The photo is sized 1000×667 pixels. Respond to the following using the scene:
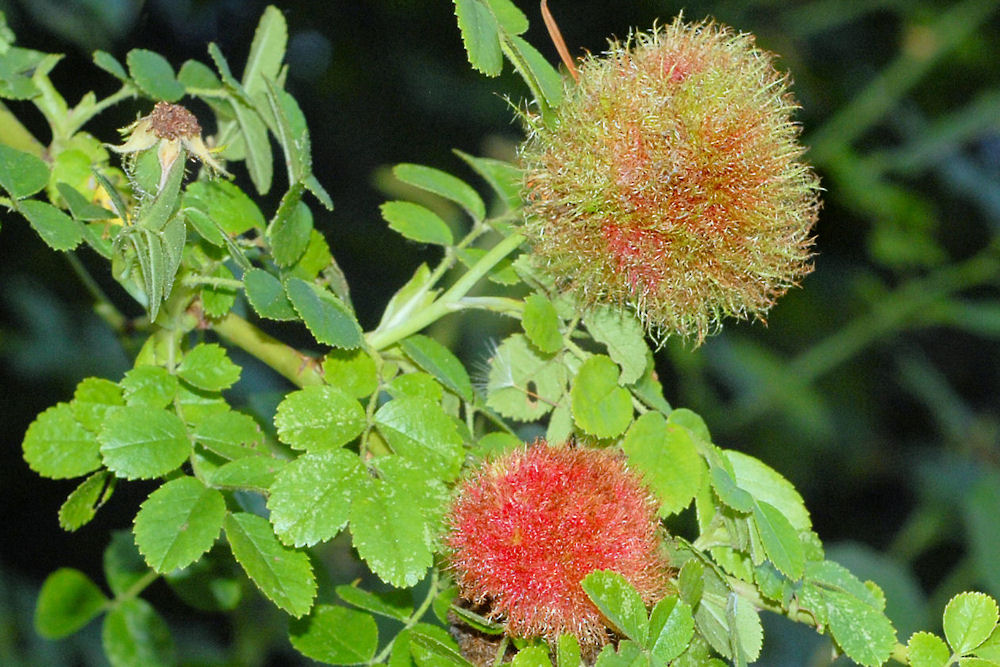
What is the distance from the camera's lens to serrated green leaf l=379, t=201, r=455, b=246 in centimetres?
133

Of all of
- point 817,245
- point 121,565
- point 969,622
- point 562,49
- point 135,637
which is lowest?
point 135,637

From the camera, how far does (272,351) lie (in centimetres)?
125

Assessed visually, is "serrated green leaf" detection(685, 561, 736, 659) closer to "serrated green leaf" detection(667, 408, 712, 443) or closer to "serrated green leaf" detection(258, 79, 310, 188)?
"serrated green leaf" detection(667, 408, 712, 443)

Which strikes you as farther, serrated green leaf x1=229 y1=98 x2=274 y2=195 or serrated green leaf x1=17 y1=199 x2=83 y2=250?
serrated green leaf x1=229 y1=98 x2=274 y2=195

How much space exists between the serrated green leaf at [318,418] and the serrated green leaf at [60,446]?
0.86 ft

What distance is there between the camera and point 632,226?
109cm

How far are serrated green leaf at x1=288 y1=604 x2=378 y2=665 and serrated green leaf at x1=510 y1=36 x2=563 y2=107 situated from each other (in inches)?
24.9

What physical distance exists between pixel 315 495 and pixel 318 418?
94 mm

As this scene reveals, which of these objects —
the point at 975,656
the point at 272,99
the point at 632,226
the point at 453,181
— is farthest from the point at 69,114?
the point at 975,656

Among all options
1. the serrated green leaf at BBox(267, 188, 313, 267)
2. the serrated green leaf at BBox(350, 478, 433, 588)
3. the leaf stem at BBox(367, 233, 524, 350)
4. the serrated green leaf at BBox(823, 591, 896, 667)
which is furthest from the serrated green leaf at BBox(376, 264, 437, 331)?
the serrated green leaf at BBox(823, 591, 896, 667)

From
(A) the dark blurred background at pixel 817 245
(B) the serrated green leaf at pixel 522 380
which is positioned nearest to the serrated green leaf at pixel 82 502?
(B) the serrated green leaf at pixel 522 380

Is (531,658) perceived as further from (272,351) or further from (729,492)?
(272,351)

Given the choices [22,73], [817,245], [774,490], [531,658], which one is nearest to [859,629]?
[774,490]

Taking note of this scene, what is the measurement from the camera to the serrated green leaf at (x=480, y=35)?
106 cm
